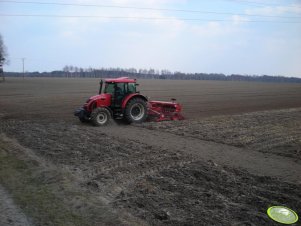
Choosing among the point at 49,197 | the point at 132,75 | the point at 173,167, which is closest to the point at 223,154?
the point at 173,167

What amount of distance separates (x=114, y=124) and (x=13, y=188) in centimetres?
844

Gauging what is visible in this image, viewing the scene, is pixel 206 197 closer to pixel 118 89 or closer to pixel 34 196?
pixel 34 196

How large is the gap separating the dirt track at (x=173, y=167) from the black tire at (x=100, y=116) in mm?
459

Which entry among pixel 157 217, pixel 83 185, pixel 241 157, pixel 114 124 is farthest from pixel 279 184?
pixel 114 124

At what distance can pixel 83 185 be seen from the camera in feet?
22.9

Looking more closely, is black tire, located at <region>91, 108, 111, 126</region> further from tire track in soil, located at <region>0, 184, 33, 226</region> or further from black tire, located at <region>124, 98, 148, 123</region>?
tire track in soil, located at <region>0, 184, 33, 226</region>

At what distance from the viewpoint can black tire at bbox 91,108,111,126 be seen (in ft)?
47.1

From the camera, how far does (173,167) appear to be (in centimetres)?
808

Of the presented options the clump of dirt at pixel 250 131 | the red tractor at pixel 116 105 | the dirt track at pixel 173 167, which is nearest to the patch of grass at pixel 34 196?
the dirt track at pixel 173 167

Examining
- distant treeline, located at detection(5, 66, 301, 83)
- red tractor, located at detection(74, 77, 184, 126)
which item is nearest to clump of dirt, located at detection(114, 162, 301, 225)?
red tractor, located at detection(74, 77, 184, 126)

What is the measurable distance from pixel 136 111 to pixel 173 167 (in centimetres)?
763

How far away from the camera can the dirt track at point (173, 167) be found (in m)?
5.71

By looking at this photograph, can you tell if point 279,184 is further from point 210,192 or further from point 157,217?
point 157,217

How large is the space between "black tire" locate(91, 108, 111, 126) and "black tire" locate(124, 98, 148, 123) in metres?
0.80
